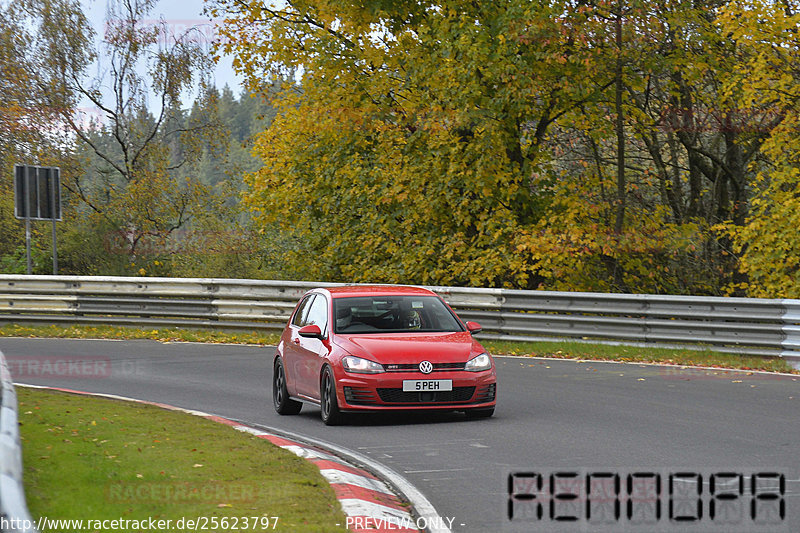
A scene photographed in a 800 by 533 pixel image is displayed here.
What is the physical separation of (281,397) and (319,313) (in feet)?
3.74

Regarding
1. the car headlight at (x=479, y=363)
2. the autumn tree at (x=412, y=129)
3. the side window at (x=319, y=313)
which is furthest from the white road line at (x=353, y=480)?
the autumn tree at (x=412, y=129)

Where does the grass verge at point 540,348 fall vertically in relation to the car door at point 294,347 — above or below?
below

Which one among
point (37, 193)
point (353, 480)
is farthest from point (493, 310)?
point (353, 480)

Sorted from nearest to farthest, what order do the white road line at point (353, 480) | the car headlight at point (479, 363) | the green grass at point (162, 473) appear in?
1. the green grass at point (162, 473)
2. the white road line at point (353, 480)
3. the car headlight at point (479, 363)

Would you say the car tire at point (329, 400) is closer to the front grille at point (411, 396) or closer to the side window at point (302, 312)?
the front grille at point (411, 396)

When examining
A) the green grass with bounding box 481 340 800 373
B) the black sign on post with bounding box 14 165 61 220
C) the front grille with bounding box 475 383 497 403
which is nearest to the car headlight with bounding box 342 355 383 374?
the front grille with bounding box 475 383 497 403

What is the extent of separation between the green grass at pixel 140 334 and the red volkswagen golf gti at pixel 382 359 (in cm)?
938

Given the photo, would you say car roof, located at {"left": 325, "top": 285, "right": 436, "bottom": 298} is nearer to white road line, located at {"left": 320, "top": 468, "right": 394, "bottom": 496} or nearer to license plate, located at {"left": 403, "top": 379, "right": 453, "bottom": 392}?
license plate, located at {"left": 403, "top": 379, "right": 453, "bottom": 392}

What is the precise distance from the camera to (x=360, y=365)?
470 inches

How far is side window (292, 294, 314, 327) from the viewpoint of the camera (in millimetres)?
13980

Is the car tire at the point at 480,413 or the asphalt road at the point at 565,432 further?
the car tire at the point at 480,413

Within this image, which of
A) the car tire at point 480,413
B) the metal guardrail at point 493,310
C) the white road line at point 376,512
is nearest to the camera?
the white road line at point 376,512

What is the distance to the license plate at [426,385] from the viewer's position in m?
11.8

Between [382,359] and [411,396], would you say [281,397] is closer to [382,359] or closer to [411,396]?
[382,359]
